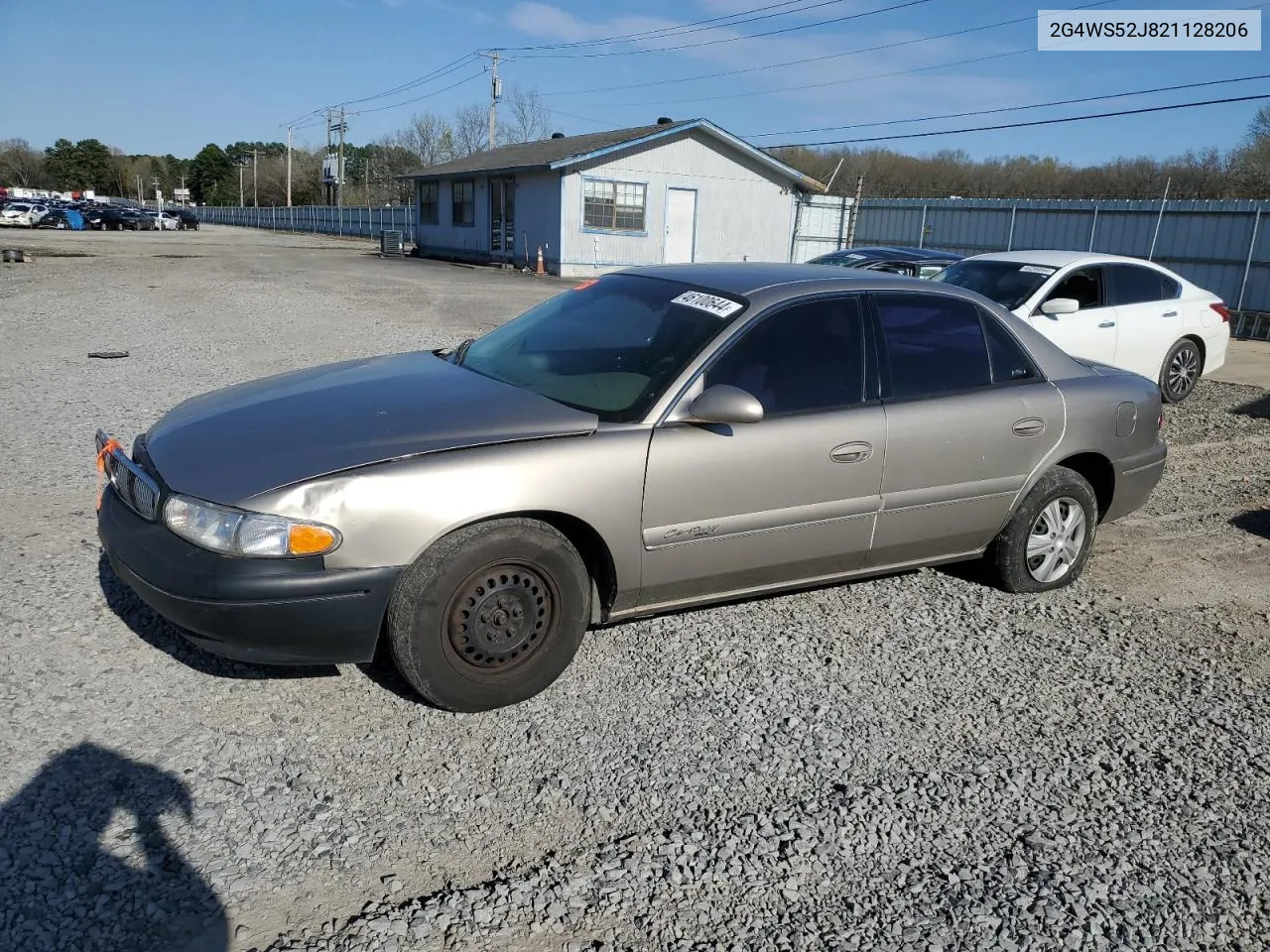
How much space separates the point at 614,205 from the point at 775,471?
26.8 meters

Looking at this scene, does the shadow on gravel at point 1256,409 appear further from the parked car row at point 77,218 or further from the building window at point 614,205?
the parked car row at point 77,218

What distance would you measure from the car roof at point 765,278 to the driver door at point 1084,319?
16.7 feet

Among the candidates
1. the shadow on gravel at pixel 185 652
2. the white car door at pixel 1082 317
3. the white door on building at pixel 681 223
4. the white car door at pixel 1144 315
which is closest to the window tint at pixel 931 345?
the shadow on gravel at pixel 185 652

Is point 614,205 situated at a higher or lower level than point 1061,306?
higher

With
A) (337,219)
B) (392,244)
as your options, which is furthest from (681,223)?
(337,219)

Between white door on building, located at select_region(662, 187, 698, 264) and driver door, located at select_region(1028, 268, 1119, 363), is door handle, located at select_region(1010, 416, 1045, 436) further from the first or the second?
white door on building, located at select_region(662, 187, 698, 264)

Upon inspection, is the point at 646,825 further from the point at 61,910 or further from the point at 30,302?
the point at 30,302

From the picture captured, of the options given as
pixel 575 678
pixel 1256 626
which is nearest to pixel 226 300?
pixel 575 678

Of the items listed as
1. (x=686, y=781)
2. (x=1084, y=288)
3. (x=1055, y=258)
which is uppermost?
(x=1055, y=258)

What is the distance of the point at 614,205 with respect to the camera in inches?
1155

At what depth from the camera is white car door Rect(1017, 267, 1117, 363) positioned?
30.1ft

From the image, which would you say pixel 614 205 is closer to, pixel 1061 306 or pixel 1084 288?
pixel 1084 288

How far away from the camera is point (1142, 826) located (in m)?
3.08

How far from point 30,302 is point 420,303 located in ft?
20.2
